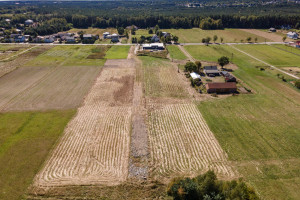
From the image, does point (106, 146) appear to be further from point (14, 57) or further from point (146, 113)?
point (14, 57)

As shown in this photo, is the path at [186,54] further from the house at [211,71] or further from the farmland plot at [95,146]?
the farmland plot at [95,146]

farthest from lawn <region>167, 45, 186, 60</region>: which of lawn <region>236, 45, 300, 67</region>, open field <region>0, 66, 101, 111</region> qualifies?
open field <region>0, 66, 101, 111</region>

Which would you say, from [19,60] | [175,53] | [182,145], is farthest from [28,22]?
[182,145]

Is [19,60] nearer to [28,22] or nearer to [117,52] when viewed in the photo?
[117,52]

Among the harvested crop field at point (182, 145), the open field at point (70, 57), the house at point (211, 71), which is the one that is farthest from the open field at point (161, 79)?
the open field at point (70, 57)

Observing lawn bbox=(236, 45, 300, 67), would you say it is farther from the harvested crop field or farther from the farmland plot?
the farmland plot

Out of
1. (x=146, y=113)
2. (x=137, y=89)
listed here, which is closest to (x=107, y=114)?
(x=146, y=113)
